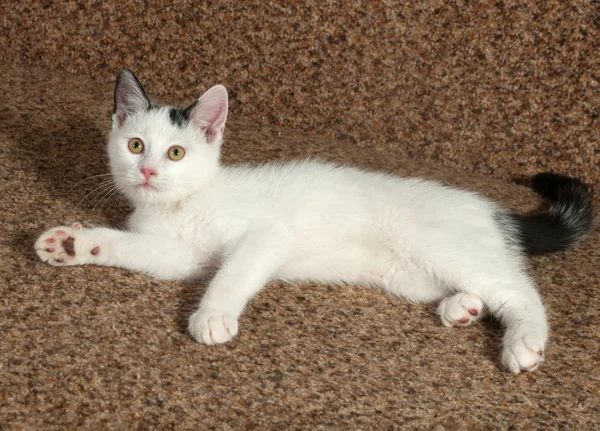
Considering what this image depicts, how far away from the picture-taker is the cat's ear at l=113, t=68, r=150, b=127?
6.05 feet

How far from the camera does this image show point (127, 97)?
1.87 metres

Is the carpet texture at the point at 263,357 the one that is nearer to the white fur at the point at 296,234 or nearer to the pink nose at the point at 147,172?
the white fur at the point at 296,234

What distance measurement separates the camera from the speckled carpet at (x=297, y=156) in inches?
52.4

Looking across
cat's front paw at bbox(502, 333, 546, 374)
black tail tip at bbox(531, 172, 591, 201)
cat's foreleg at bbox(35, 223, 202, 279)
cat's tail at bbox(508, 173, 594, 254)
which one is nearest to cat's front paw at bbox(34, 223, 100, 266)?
cat's foreleg at bbox(35, 223, 202, 279)

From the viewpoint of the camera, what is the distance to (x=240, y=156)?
2412 millimetres

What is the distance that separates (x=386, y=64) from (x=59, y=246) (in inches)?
59.3

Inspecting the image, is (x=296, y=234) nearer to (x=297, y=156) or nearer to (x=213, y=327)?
(x=213, y=327)

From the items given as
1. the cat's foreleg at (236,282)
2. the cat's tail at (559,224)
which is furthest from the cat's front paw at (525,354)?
the cat's foreleg at (236,282)

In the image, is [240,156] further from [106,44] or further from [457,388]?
[457,388]

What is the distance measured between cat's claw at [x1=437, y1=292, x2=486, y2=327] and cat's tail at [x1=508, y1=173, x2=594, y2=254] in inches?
11.8

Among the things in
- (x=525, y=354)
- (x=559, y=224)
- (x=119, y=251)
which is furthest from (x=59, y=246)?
(x=559, y=224)

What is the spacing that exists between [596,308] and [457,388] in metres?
0.60

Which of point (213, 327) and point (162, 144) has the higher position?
point (162, 144)

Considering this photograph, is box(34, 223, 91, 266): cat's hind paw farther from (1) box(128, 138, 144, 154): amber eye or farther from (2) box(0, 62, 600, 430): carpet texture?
(1) box(128, 138, 144, 154): amber eye
